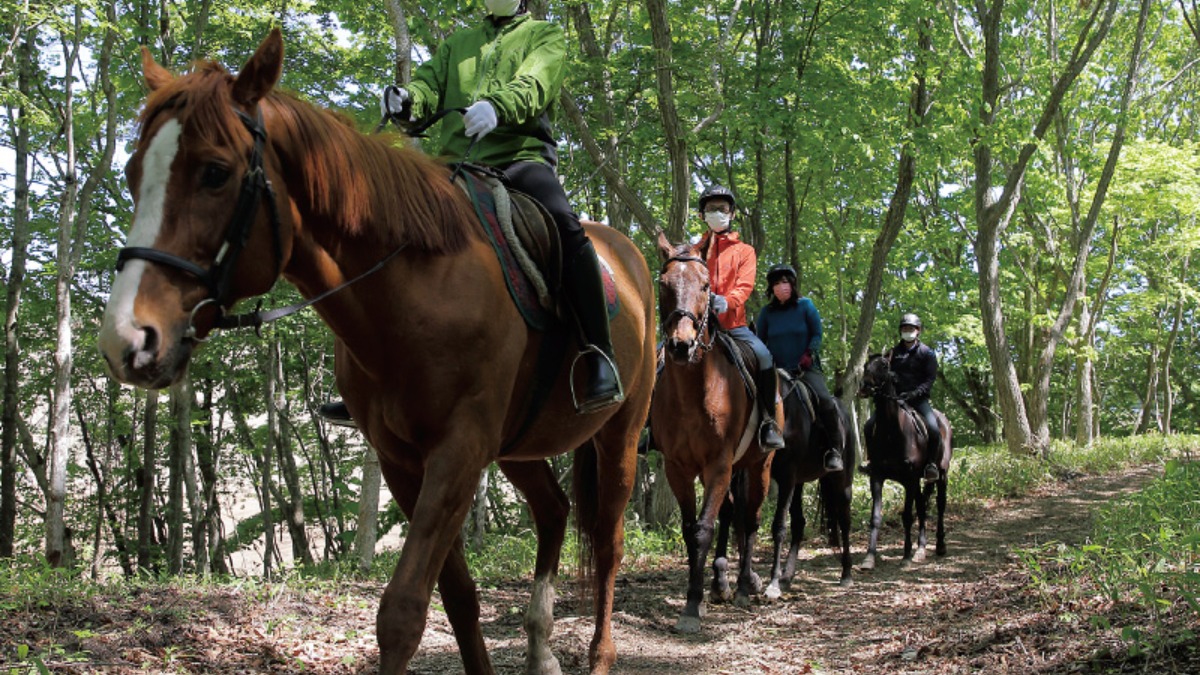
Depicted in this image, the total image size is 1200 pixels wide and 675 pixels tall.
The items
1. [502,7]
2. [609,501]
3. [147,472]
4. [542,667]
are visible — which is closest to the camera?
[502,7]

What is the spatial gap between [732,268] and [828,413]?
8.76ft

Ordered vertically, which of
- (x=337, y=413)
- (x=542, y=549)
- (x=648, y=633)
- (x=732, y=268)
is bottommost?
(x=648, y=633)

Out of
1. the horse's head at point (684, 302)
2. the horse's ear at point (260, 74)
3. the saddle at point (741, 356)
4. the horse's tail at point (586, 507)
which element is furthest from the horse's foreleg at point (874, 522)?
the horse's ear at point (260, 74)

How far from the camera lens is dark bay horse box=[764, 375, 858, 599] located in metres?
9.91

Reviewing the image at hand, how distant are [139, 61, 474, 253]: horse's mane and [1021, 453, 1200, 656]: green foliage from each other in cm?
335

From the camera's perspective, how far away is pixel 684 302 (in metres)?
7.33

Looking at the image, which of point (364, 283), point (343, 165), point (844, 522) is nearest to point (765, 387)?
point (844, 522)

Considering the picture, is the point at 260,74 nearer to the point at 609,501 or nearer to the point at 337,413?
the point at 337,413

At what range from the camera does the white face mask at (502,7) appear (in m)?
4.56

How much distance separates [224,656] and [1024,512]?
14.2m

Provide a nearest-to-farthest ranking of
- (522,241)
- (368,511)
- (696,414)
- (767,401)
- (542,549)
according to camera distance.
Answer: (522,241), (542,549), (696,414), (767,401), (368,511)

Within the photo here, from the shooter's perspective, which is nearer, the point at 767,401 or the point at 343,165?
the point at 343,165

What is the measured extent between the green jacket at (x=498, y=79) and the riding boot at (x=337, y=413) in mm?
1318

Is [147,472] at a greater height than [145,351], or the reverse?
[145,351]
